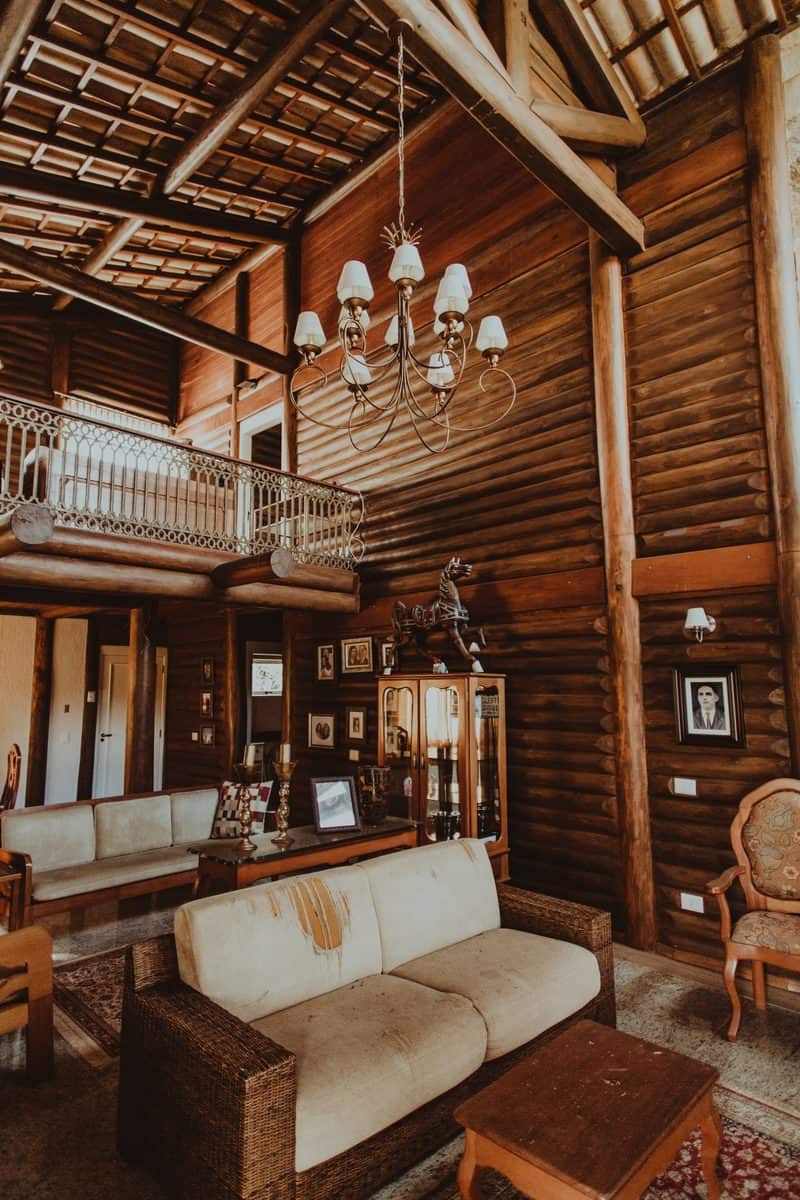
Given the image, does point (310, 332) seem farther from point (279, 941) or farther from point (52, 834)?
point (52, 834)

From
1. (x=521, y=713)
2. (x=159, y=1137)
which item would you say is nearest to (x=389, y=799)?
(x=521, y=713)

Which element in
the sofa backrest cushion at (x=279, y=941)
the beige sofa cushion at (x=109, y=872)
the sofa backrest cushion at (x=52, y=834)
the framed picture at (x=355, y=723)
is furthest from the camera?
the framed picture at (x=355, y=723)

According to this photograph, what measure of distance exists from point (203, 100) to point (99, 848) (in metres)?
6.94

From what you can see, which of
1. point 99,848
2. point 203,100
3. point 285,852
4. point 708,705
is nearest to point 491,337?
point 708,705

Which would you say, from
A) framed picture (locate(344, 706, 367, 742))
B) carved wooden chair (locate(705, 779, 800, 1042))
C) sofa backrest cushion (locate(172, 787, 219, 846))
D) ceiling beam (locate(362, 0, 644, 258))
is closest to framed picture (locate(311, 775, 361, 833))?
sofa backrest cushion (locate(172, 787, 219, 846))

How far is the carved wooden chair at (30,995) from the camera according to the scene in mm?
3039

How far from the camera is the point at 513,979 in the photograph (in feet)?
9.59

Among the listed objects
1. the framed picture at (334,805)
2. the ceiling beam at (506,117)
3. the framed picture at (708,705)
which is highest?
the ceiling beam at (506,117)

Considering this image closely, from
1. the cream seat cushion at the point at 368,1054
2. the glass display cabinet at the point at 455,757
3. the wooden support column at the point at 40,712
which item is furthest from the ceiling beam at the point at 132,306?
the cream seat cushion at the point at 368,1054

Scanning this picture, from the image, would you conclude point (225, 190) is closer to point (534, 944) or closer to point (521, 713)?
point (521, 713)

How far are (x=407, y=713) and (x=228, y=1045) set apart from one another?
3985 mm

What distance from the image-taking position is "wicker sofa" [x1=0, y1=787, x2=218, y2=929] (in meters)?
4.73

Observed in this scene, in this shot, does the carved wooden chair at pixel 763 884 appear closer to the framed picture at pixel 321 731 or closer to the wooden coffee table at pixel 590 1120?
the wooden coffee table at pixel 590 1120

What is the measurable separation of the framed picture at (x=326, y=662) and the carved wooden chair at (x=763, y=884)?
4.87m
